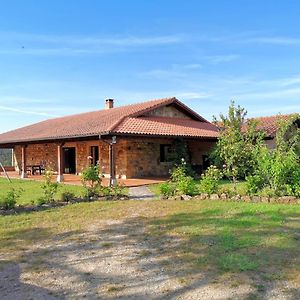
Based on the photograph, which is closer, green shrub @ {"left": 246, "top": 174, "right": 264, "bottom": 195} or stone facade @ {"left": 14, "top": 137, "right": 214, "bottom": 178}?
green shrub @ {"left": 246, "top": 174, "right": 264, "bottom": 195}

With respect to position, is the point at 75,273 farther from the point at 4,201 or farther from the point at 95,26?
the point at 95,26

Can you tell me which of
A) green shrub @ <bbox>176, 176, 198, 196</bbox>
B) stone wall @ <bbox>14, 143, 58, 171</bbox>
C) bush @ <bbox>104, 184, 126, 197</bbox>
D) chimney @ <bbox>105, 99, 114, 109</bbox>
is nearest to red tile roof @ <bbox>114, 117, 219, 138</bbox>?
bush @ <bbox>104, 184, 126, 197</bbox>

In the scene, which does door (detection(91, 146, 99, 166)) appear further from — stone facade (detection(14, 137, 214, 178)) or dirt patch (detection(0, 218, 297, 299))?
dirt patch (detection(0, 218, 297, 299))

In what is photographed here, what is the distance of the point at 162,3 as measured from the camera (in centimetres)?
1088

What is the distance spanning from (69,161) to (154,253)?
1977 cm

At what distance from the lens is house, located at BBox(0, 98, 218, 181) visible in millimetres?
17344

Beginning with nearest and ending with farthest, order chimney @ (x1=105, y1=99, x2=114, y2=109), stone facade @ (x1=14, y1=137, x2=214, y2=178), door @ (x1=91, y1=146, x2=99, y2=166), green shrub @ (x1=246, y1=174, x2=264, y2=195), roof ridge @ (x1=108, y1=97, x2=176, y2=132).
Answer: green shrub @ (x1=246, y1=174, x2=264, y2=195) < roof ridge @ (x1=108, y1=97, x2=176, y2=132) < stone facade @ (x1=14, y1=137, x2=214, y2=178) < door @ (x1=91, y1=146, x2=99, y2=166) < chimney @ (x1=105, y1=99, x2=114, y2=109)

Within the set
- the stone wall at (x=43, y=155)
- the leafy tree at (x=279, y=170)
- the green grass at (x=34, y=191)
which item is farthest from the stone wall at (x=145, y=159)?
the leafy tree at (x=279, y=170)

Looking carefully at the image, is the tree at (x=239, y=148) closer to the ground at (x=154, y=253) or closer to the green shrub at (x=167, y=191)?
the green shrub at (x=167, y=191)

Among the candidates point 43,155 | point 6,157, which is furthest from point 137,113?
point 6,157

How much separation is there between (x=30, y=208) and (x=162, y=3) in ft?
22.9

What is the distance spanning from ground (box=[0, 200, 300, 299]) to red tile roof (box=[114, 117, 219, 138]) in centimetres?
879

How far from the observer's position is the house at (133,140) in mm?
17344

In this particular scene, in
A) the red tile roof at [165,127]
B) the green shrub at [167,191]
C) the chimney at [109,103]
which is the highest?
the chimney at [109,103]
